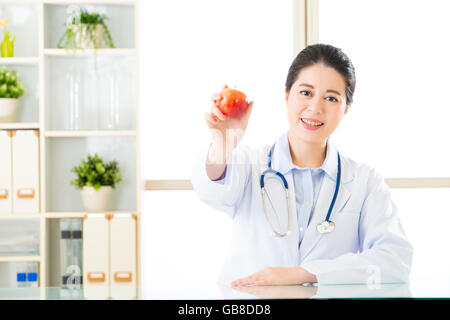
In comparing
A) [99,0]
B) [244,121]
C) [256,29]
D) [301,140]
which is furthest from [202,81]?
[244,121]

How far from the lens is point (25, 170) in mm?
2828

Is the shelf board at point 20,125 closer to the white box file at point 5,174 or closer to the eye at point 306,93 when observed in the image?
the white box file at point 5,174

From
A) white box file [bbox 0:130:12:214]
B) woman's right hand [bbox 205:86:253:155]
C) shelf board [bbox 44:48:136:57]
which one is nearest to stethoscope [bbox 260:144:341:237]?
woman's right hand [bbox 205:86:253:155]

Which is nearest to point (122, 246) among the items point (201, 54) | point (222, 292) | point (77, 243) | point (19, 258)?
point (77, 243)

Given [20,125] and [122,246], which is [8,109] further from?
[122,246]

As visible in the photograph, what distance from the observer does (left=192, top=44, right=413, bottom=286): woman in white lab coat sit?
1433mm

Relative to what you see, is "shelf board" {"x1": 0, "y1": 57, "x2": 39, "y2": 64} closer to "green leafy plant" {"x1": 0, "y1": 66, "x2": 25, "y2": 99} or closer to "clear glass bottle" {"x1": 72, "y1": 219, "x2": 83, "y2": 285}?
"green leafy plant" {"x1": 0, "y1": 66, "x2": 25, "y2": 99}

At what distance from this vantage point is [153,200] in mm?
3320

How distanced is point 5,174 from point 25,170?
102mm

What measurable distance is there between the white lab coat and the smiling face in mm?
106

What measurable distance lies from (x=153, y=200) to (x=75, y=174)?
1.67ft

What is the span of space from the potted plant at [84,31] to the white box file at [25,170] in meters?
0.53

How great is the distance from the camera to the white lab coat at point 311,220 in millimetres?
1387
